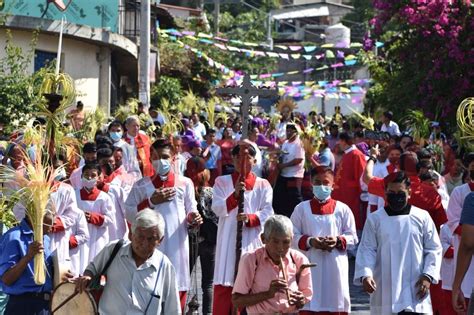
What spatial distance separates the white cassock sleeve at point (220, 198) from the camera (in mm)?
12555

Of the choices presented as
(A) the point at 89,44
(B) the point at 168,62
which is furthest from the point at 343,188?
(B) the point at 168,62

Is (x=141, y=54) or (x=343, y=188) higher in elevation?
(x=141, y=54)

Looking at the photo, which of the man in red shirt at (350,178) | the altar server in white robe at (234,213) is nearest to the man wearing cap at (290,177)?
the man in red shirt at (350,178)

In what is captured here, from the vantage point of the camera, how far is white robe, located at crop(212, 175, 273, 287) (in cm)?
1248

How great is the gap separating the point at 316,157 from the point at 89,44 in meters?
11.7

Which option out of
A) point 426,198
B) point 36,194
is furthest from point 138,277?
point 426,198

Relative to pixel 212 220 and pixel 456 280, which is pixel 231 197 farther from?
pixel 456 280

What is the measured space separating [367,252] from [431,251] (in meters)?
0.54

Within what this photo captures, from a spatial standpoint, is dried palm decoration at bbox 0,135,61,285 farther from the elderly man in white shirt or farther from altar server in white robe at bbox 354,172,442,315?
altar server in white robe at bbox 354,172,442,315

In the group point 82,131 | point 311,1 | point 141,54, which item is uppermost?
point 311,1

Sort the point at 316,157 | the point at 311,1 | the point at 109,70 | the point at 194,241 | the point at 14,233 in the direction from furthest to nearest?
the point at 311,1 → the point at 109,70 → the point at 316,157 → the point at 194,241 → the point at 14,233

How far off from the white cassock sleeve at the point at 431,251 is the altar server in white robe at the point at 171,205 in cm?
266

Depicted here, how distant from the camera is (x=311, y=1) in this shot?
87.7 metres

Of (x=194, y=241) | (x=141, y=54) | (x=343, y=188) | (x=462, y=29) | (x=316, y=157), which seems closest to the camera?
(x=194, y=241)
